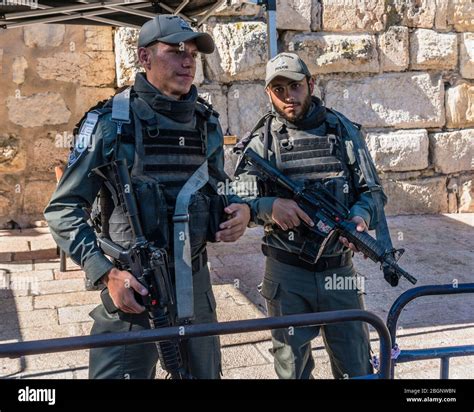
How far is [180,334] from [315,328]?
1.25m

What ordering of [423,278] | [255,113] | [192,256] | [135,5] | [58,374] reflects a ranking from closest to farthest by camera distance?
[192,256]
[58,374]
[135,5]
[423,278]
[255,113]

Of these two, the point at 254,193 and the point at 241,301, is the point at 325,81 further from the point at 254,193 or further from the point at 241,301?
the point at 254,193

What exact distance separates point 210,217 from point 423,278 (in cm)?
347

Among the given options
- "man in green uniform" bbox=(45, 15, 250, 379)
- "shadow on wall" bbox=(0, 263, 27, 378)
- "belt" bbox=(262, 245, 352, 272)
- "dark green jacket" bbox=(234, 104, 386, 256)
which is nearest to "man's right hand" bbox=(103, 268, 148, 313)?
"man in green uniform" bbox=(45, 15, 250, 379)

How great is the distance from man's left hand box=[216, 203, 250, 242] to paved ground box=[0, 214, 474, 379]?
1390mm

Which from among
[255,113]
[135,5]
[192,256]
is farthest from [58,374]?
[255,113]

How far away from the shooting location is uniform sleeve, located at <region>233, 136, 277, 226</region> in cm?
281

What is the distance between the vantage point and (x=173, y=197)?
92.7 inches

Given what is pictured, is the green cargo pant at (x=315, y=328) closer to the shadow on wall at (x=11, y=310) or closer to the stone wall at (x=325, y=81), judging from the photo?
the shadow on wall at (x=11, y=310)

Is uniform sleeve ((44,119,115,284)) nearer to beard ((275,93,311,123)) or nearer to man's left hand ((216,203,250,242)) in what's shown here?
man's left hand ((216,203,250,242))

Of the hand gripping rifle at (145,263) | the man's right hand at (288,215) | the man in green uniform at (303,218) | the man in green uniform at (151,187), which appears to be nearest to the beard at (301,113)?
the man in green uniform at (303,218)

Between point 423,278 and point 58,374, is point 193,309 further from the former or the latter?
point 423,278

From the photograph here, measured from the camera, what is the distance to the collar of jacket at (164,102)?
7.68 ft

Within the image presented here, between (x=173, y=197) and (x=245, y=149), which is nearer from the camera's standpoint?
(x=173, y=197)
